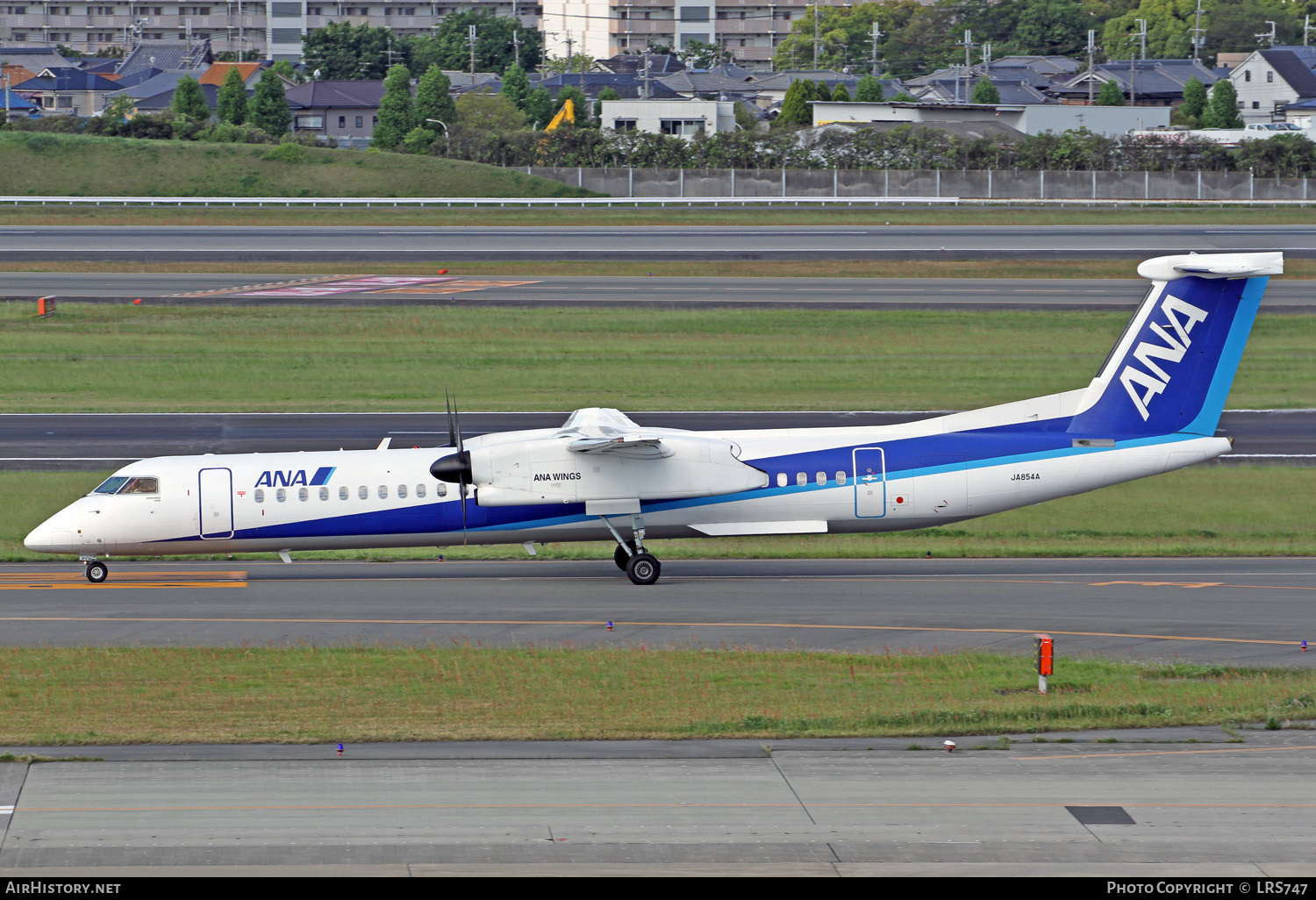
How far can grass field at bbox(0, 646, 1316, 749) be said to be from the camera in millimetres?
19656

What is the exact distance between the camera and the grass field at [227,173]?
307 ft

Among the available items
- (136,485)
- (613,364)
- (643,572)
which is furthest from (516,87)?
(643,572)

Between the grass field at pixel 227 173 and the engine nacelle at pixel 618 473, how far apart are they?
68.4m

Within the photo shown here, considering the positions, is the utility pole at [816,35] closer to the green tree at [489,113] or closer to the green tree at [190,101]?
the green tree at [489,113]

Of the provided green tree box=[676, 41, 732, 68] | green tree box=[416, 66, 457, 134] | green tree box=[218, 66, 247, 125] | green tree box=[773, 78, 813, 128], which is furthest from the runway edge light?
green tree box=[676, 41, 732, 68]

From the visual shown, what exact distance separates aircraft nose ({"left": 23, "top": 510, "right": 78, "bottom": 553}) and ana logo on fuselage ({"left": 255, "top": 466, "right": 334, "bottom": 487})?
3.85 metres

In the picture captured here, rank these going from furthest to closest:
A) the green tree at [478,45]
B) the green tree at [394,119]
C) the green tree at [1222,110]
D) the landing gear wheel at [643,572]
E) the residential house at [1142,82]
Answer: the green tree at [478,45] → the residential house at [1142,82] → the green tree at [1222,110] → the green tree at [394,119] → the landing gear wheel at [643,572]

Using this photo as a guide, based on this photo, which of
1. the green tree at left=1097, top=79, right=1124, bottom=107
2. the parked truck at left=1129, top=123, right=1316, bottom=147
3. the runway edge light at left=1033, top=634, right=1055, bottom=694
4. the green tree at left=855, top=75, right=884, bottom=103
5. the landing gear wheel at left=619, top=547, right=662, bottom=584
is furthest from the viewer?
the green tree at left=855, top=75, right=884, bottom=103

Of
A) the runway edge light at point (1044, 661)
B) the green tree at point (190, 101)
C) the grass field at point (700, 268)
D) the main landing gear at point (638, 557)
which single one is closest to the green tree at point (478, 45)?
the green tree at point (190, 101)

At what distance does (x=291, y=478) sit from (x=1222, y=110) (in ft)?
378

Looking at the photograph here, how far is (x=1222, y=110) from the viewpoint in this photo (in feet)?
407

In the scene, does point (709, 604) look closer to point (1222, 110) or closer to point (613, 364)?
point (613, 364)

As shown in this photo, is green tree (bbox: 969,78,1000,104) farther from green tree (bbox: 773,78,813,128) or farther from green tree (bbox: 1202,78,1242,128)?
green tree (bbox: 773,78,813,128)
